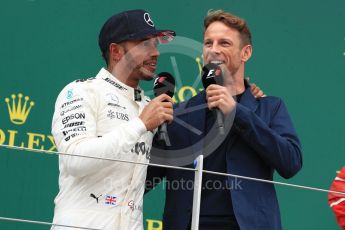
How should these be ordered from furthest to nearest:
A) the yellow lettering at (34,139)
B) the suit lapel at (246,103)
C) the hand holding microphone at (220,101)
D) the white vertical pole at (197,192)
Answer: the yellow lettering at (34,139), the suit lapel at (246,103), the hand holding microphone at (220,101), the white vertical pole at (197,192)

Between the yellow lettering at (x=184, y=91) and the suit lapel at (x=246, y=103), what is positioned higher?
the yellow lettering at (x=184, y=91)

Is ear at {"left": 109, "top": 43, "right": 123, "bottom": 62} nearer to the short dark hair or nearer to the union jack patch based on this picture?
the short dark hair

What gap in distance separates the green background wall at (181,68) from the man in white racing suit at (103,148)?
68cm

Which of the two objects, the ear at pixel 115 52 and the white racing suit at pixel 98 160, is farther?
the ear at pixel 115 52

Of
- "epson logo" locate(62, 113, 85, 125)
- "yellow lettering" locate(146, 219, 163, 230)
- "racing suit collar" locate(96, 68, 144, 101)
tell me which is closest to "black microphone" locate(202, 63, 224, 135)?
"racing suit collar" locate(96, 68, 144, 101)

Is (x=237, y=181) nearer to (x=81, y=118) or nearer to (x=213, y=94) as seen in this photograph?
(x=213, y=94)

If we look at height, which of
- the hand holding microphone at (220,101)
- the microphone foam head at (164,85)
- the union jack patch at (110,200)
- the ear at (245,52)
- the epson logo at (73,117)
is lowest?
the union jack patch at (110,200)

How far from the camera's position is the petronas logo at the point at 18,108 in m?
2.92

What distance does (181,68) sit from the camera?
3.12 meters

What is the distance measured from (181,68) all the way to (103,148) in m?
1.04

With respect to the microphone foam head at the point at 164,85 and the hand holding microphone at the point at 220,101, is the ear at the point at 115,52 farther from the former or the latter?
the hand holding microphone at the point at 220,101

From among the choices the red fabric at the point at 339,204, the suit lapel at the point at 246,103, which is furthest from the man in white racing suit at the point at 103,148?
the red fabric at the point at 339,204

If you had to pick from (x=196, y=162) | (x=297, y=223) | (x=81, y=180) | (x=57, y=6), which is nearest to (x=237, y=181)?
(x=196, y=162)

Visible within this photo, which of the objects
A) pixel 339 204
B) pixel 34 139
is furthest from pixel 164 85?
pixel 34 139
